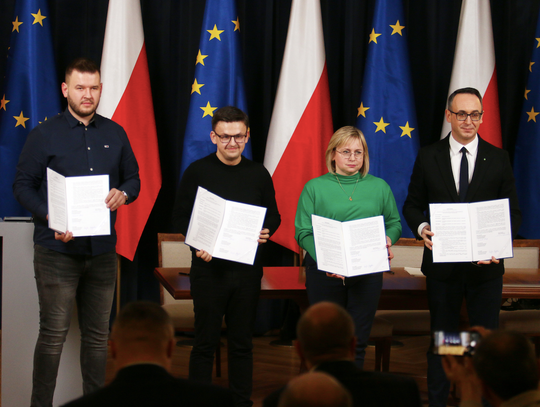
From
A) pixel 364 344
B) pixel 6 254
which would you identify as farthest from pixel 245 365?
pixel 6 254

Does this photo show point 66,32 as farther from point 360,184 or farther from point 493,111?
point 493,111

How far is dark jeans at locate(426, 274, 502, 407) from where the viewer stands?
2951 mm

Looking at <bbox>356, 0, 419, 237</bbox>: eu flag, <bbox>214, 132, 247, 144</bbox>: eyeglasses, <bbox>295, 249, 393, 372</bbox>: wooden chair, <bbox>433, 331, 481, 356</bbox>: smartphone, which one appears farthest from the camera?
<bbox>356, 0, 419, 237</bbox>: eu flag

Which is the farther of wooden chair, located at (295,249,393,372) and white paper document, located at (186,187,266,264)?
wooden chair, located at (295,249,393,372)

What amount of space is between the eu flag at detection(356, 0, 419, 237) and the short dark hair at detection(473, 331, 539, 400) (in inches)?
139

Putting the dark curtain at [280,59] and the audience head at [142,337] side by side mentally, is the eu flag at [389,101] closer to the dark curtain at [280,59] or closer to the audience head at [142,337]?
the dark curtain at [280,59]

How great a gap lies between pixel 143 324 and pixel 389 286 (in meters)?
2.05

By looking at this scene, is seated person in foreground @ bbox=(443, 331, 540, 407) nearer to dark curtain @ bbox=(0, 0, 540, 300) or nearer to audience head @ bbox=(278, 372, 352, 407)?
audience head @ bbox=(278, 372, 352, 407)

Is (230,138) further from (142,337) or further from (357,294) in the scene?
(142,337)

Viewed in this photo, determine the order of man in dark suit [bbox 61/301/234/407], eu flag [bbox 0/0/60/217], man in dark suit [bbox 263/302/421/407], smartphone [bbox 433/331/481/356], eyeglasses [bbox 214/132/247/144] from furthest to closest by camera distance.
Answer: eu flag [bbox 0/0/60/217] → eyeglasses [bbox 214/132/247/144] → smartphone [bbox 433/331/481/356] → man in dark suit [bbox 263/302/421/407] → man in dark suit [bbox 61/301/234/407]

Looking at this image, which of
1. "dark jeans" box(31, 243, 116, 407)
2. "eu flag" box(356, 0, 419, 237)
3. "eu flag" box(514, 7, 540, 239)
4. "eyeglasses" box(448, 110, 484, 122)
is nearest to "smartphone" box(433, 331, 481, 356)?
"eyeglasses" box(448, 110, 484, 122)

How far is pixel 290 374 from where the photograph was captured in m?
4.23

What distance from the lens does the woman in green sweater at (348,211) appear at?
2.97 m

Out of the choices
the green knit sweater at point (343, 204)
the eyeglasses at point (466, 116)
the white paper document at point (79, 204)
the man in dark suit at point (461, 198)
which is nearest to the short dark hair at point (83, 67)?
the white paper document at point (79, 204)
